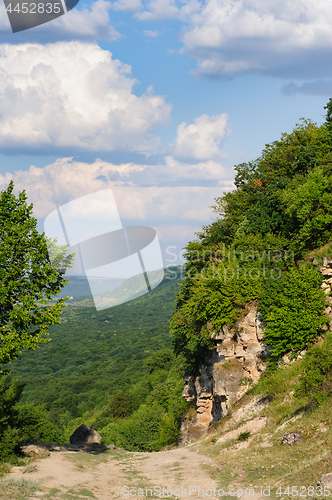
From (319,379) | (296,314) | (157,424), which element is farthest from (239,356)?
(157,424)

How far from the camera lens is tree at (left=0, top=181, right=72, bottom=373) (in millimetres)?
18219

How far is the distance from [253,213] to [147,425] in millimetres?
40782

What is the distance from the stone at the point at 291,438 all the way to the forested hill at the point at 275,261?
7.01m

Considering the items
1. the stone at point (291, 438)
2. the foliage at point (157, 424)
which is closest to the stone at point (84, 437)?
the foliage at point (157, 424)

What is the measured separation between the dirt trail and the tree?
5.48 metres

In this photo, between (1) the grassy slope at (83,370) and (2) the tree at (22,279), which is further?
(1) the grassy slope at (83,370)

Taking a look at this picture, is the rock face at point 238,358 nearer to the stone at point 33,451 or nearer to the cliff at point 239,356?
the cliff at point 239,356

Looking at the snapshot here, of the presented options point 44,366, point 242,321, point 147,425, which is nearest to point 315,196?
point 242,321

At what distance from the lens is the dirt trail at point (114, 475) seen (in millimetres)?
15750

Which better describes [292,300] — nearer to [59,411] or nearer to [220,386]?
[220,386]

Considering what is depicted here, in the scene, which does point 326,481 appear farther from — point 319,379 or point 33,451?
point 33,451

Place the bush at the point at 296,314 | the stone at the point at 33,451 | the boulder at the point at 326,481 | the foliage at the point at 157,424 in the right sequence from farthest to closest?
the foliage at the point at 157,424, the bush at the point at 296,314, the stone at the point at 33,451, the boulder at the point at 326,481

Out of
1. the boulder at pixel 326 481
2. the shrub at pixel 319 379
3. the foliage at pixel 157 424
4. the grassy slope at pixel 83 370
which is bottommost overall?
the grassy slope at pixel 83 370

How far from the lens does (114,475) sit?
1959cm
